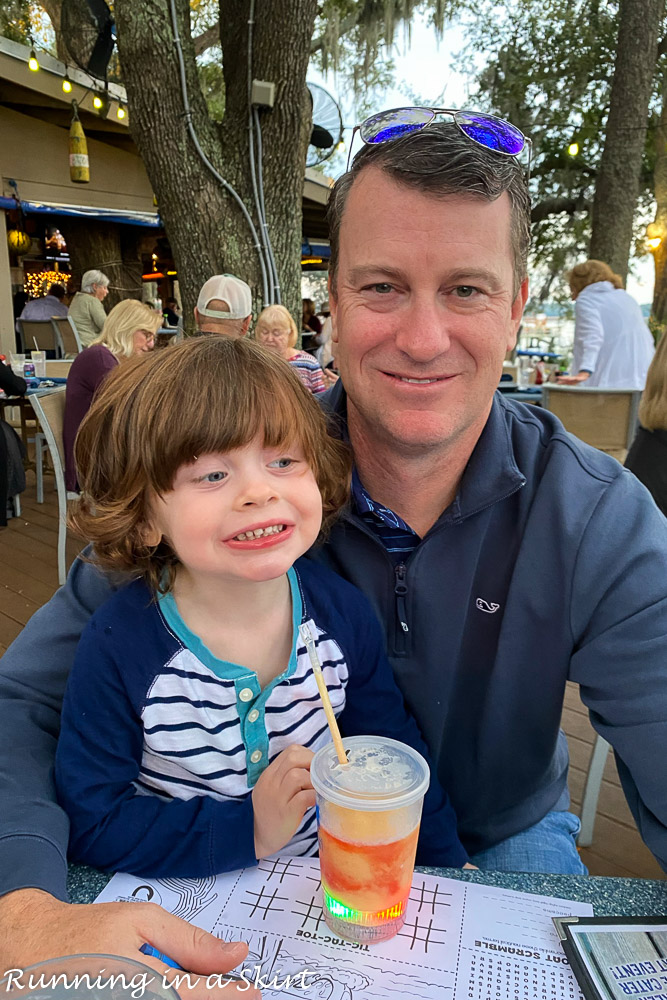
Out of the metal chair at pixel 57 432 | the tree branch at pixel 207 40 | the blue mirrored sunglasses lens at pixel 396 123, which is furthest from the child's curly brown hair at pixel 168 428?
the tree branch at pixel 207 40

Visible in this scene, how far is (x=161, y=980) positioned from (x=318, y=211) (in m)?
15.5

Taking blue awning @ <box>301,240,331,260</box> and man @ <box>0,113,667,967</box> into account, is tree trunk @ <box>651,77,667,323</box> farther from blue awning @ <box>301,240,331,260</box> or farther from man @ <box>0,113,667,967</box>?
man @ <box>0,113,667,967</box>

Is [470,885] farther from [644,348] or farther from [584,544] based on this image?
[644,348]

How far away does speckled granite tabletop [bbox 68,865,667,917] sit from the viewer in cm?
82

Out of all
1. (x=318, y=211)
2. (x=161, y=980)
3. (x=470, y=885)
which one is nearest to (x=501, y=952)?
(x=470, y=885)

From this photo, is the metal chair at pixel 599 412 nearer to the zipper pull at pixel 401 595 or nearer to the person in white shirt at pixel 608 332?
the person in white shirt at pixel 608 332

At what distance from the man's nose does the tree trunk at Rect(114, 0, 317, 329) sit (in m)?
3.84

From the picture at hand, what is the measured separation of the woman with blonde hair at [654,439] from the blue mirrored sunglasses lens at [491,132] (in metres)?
1.44

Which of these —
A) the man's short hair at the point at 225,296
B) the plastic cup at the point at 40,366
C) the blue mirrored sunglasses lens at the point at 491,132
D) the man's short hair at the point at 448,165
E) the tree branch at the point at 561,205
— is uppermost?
the tree branch at the point at 561,205

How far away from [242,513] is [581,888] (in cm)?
64

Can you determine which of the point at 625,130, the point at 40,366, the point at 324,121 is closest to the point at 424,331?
the point at 40,366

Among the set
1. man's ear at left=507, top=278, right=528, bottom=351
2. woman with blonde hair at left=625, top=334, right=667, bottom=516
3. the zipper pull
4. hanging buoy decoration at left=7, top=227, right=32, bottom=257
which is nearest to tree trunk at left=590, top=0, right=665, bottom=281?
woman with blonde hair at left=625, top=334, right=667, bottom=516

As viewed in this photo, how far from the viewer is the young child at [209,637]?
3.01ft

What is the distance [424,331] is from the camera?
1203 millimetres
